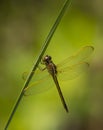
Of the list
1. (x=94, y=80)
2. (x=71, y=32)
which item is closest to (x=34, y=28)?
(x=71, y=32)

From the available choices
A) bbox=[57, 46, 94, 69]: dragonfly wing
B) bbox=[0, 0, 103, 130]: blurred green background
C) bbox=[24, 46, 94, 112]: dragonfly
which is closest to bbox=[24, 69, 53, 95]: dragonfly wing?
bbox=[24, 46, 94, 112]: dragonfly

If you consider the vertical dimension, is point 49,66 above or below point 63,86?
above

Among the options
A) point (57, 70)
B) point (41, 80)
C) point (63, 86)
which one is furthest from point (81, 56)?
point (63, 86)

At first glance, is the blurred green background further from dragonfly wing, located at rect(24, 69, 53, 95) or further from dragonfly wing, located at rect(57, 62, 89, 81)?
dragonfly wing, located at rect(24, 69, 53, 95)

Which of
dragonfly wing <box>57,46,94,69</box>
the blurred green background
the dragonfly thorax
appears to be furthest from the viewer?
the blurred green background

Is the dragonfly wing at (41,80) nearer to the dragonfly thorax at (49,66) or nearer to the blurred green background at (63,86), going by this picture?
the dragonfly thorax at (49,66)

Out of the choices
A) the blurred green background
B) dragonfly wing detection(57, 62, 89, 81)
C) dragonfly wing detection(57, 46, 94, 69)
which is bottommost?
the blurred green background

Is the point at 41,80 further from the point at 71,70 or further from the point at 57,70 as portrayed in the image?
the point at 71,70

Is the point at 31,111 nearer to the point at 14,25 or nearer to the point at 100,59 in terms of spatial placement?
the point at 100,59
